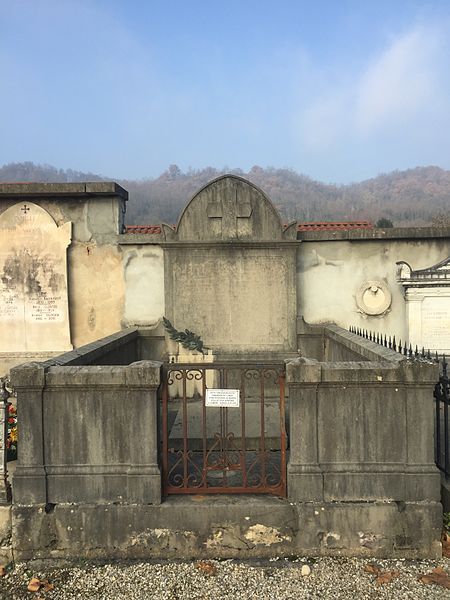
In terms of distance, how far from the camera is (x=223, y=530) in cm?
398

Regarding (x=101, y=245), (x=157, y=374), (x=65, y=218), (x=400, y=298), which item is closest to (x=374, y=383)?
(x=157, y=374)

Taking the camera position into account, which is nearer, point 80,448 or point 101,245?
point 80,448

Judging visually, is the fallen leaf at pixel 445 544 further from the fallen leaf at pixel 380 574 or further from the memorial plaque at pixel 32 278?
the memorial plaque at pixel 32 278

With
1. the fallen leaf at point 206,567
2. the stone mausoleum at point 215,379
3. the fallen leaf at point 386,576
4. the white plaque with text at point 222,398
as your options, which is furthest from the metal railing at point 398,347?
the fallen leaf at point 206,567

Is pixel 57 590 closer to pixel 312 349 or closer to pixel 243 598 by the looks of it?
pixel 243 598

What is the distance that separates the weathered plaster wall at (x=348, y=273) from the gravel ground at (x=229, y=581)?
18.6ft

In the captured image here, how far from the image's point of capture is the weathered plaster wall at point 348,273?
30.0 ft

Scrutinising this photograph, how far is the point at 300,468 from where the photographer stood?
408 cm

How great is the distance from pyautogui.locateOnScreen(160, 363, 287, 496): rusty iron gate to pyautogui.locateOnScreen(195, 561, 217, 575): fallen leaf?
0.56 metres

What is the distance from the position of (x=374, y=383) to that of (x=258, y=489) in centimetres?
136

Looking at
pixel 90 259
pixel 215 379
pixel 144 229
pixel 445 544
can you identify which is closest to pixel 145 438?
pixel 445 544

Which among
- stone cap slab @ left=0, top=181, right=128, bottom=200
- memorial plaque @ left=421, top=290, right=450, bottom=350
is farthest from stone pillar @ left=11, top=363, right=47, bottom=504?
memorial plaque @ left=421, top=290, right=450, bottom=350

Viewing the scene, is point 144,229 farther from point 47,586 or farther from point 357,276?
point 47,586

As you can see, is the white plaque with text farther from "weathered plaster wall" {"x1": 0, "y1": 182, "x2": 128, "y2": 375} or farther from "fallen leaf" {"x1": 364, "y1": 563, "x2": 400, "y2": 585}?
"weathered plaster wall" {"x1": 0, "y1": 182, "x2": 128, "y2": 375}
